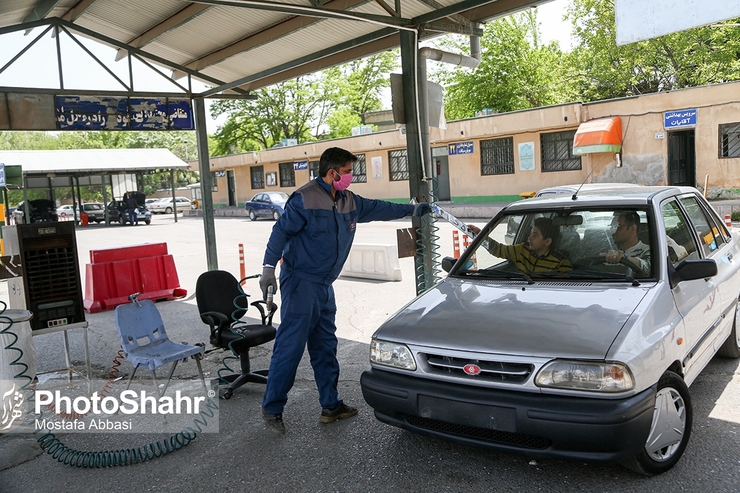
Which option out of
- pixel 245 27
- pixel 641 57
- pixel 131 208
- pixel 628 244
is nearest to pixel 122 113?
pixel 245 27

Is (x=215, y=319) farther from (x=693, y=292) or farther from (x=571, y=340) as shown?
(x=693, y=292)

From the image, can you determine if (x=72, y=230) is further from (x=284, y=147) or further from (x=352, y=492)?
(x=284, y=147)

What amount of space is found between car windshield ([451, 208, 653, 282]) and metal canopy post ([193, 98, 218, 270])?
21.9 feet

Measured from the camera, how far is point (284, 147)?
40219 mm

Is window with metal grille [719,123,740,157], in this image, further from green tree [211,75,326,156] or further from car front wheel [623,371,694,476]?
green tree [211,75,326,156]

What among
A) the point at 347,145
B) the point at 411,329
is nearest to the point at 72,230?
the point at 411,329

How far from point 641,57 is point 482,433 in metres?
34.9

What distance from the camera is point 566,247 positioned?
173 inches

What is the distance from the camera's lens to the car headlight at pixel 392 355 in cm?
363

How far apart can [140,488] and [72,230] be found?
2.97m

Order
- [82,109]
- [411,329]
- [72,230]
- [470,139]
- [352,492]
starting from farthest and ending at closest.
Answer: [470,139] < [82,109] < [72,230] < [411,329] < [352,492]

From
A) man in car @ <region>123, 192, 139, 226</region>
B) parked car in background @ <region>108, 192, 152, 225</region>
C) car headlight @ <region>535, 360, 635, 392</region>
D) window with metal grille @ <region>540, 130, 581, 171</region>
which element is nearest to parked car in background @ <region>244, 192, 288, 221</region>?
parked car in background @ <region>108, 192, 152, 225</region>

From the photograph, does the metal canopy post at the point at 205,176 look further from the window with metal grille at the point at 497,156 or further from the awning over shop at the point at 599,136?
the window with metal grille at the point at 497,156

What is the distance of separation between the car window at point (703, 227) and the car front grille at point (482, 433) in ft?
7.82
